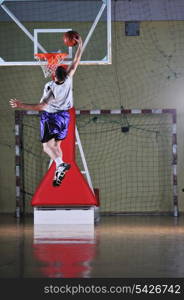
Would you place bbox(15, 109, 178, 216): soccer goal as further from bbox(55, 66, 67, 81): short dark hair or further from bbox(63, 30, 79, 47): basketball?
bbox(63, 30, 79, 47): basketball

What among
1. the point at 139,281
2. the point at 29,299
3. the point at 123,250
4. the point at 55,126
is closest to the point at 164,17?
the point at 55,126

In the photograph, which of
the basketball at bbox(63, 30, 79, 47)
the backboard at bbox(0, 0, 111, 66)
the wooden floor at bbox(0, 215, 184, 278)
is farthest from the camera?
the backboard at bbox(0, 0, 111, 66)

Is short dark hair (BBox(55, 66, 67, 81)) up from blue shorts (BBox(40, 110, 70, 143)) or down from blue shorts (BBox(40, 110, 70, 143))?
up

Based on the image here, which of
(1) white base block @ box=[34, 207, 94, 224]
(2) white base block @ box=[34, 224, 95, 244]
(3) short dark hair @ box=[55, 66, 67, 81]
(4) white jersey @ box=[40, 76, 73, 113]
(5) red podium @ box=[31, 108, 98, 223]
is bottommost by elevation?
(2) white base block @ box=[34, 224, 95, 244]

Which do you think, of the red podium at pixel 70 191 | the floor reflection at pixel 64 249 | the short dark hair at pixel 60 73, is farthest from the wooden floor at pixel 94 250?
the short dark hair at pixel 60 73

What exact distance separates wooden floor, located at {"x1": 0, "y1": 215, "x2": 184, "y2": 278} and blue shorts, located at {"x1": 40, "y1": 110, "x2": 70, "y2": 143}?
1.38 m

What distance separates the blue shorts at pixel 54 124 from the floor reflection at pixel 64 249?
1.38 meters

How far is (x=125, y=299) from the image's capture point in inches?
213

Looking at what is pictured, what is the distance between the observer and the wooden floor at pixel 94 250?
22.6ft

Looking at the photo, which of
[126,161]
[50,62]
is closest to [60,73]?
[50,62]

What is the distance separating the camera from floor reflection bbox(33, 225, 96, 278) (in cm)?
689

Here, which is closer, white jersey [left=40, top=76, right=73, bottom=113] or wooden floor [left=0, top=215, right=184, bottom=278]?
wooden floor [left=0, top=215, right=184, bottom=278]

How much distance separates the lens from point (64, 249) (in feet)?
28.5

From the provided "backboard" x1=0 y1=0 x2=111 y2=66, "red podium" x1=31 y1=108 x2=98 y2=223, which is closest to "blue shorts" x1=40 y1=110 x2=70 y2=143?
"red podium" x1=31 y1=108 x2=98 y2=223
